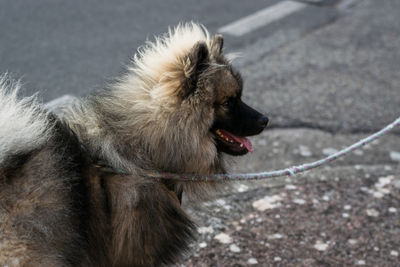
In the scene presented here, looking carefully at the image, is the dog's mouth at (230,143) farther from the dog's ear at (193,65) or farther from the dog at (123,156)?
the dog's ear at (193,65)

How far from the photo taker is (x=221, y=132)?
99.4 inches

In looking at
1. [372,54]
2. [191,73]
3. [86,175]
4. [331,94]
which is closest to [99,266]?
[86,175]

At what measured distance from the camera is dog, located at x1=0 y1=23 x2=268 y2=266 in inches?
82.3

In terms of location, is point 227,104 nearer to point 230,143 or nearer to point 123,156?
point 230,143

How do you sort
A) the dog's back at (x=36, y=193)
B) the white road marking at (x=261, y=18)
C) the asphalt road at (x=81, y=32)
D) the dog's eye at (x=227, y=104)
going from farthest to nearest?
1. the white road marking at (x=261, y=18)
2. the asphalt road at (x=81, y=32)
3. the dog's eye at (x=227, y=104)
4. the dog's back at (x=36, y=193)

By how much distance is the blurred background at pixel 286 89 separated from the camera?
3.33 metres

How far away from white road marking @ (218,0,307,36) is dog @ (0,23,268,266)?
12.8ft

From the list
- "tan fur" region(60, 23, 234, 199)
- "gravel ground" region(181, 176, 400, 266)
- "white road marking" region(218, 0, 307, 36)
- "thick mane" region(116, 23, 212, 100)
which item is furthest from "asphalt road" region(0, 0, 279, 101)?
"tan fur" region(60, 23, 234, 199)

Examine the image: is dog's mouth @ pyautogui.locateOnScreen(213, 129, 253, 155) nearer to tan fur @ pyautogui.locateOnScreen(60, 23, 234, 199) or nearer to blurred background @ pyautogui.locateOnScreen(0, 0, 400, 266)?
tan fur @ pyautogui.locateOnScreen(60, 23, 234, 199)

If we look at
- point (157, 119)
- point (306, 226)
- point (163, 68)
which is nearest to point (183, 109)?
point (157, 119)

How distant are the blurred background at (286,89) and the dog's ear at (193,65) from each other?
0.54 m

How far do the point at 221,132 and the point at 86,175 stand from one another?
0.70 meters

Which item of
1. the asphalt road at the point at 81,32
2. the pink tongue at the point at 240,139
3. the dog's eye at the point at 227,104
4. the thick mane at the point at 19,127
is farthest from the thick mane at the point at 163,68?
the asphalt road at the point at 81,32

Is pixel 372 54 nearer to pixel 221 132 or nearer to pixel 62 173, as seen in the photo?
pixel 221 132
